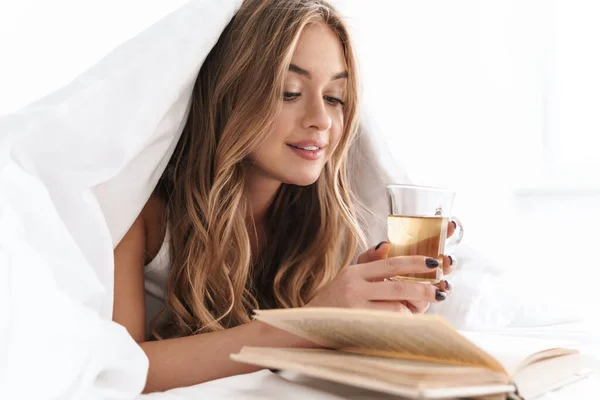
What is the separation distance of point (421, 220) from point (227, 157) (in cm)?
51

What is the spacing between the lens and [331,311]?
0.80 m

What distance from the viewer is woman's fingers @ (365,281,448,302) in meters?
1.06

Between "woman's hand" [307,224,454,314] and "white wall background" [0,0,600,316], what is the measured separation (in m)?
2.41

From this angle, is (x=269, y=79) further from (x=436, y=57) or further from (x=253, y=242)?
(x=436, y=57)

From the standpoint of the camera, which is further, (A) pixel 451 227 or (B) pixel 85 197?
(A) pixel 451 227

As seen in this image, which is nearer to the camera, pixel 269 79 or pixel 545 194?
pixel 269 79

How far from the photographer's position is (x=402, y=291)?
1063mm

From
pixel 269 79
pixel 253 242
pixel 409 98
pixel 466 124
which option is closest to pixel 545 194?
pixel 466 124

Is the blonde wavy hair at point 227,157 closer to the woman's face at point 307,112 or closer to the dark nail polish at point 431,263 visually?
the woman's face at point 307,112

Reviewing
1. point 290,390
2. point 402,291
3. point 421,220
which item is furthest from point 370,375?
point 421,220

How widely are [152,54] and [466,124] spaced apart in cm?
280

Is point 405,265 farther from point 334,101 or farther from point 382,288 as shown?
point 334,101

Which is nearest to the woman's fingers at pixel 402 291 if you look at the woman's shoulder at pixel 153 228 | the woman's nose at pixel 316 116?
the woman's nose at pixel 316 116

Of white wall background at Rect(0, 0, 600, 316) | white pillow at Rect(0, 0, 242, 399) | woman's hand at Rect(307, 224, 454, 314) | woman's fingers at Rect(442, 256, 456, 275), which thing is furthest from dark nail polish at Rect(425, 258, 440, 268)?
white wall background at Rect(0, 0, 600, 316)
